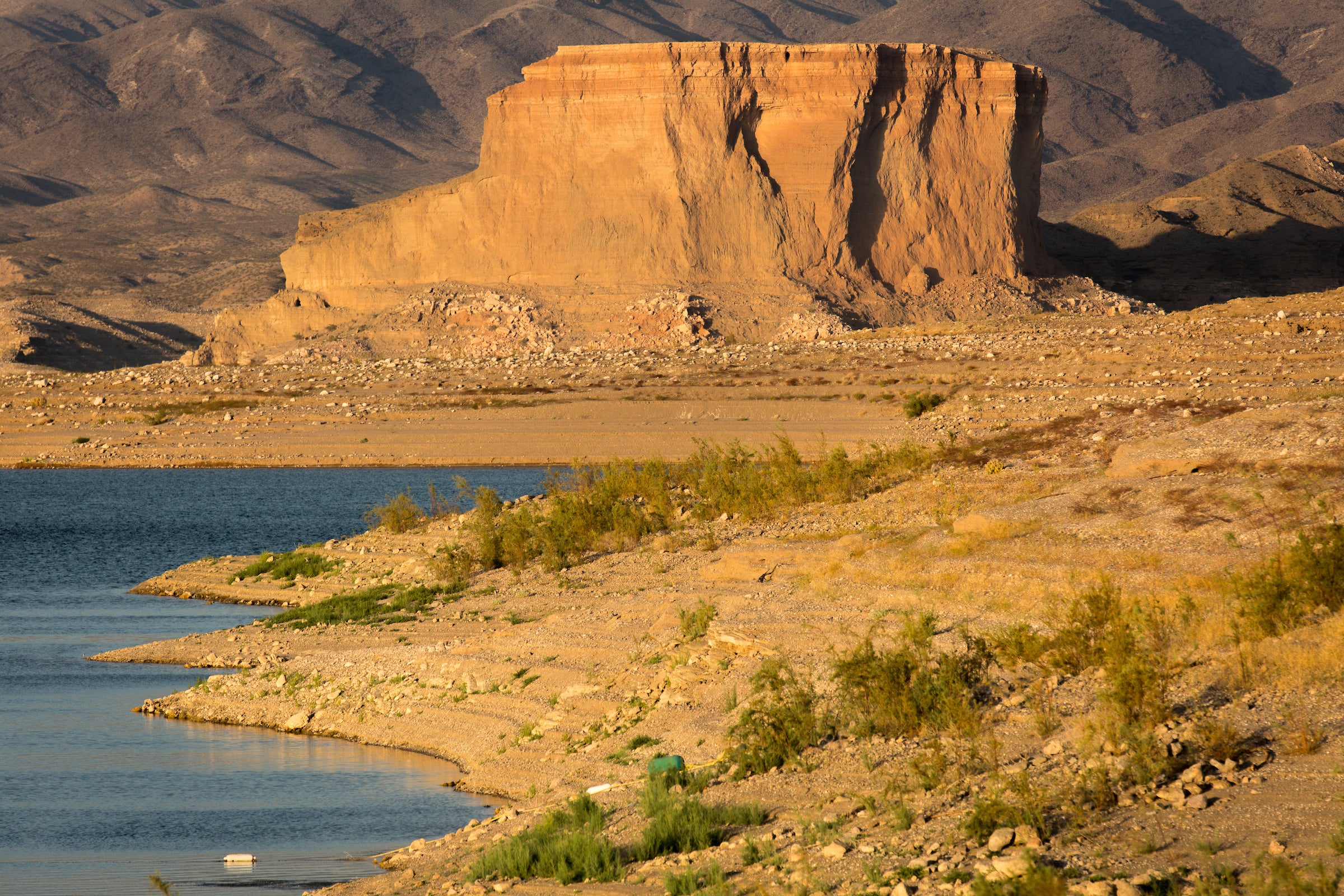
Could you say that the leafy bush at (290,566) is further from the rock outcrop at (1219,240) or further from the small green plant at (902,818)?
the rock outcrop at (1219,240)

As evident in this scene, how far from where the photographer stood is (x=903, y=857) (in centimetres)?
901

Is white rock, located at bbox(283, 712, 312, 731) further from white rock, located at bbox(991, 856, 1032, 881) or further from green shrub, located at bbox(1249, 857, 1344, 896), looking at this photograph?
green shrub, located at bbox(1249, 857, 1344, 896)

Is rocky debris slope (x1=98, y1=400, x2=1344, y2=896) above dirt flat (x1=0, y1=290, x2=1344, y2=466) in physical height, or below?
below

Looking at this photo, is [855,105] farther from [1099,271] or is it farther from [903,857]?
[903,857]

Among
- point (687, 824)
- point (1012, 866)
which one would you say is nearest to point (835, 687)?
point (687, 824)

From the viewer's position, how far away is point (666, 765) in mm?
11891

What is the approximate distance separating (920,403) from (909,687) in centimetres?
3160

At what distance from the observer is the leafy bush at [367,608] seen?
66.8ft

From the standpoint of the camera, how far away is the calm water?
460 inches

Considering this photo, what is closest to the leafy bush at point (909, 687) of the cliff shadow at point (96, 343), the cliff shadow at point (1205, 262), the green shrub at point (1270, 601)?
the green shrub at point (1270, 601)

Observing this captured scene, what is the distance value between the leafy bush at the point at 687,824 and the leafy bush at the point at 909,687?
149 centimetres

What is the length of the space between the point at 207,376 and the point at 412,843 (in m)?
52.4

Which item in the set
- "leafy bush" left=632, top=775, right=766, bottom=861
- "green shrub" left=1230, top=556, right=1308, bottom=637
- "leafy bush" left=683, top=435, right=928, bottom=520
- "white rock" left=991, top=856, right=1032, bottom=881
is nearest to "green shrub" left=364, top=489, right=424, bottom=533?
"leafy bush" left=683, top=435, right=928, bottom=520

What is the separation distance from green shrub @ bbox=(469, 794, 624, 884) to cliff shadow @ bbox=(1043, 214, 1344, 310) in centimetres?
7034
